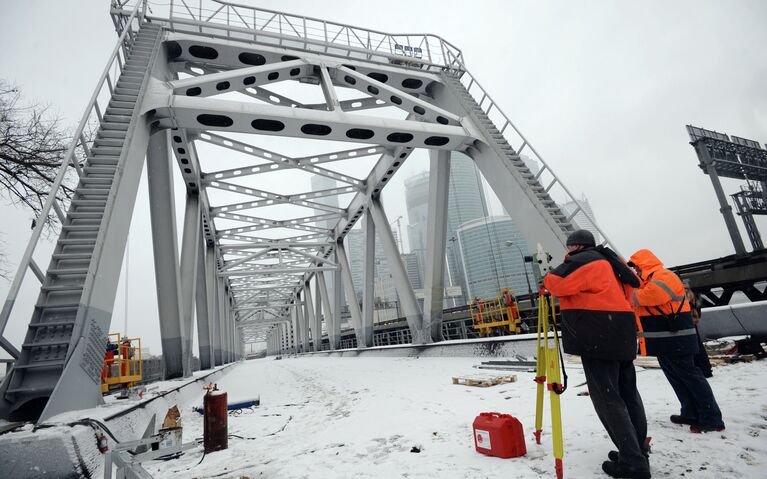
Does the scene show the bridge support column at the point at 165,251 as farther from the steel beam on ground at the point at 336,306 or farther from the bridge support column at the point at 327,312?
the bridge support column at the point at 327,312

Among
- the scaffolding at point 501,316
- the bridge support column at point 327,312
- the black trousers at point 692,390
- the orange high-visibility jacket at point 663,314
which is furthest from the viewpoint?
the bridge support column at point 327,312

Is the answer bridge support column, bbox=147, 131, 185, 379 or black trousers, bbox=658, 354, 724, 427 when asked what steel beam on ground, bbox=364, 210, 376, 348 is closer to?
bridge support column, bbox=147, 131, 185, 379

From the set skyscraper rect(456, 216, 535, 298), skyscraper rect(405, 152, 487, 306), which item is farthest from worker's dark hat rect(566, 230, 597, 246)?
skyscraper rect(405, 152, 487, 306)

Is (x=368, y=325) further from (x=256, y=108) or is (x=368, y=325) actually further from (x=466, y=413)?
(x=466, y=413)

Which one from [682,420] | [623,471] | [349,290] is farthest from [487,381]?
[349,290]

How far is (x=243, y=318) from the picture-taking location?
173 ft

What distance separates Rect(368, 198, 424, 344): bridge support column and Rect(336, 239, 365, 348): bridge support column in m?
6.16

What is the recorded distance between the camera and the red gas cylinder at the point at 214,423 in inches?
149

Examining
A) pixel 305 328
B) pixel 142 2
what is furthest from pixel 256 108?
pixel 305 328

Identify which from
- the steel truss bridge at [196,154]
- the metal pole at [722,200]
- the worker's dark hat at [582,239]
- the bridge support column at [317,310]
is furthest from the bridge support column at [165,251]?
the metal pole at [722,200]

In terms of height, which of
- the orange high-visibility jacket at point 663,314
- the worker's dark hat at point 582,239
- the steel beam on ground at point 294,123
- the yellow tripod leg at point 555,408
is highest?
the steel beam on ground at point 294,123

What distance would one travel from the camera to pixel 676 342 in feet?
9.87

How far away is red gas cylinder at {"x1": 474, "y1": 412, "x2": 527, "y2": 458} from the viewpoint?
2.72 meters

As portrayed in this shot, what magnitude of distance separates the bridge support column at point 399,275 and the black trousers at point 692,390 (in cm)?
1013
